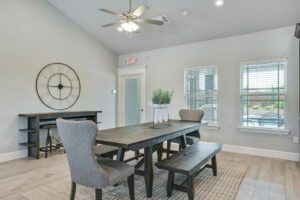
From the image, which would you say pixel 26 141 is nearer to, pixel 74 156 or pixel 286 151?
pixel 74 156

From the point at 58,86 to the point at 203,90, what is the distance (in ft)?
11.3

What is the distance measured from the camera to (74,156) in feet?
6.95

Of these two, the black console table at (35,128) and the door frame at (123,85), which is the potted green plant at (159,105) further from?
the door frame at (123,85)

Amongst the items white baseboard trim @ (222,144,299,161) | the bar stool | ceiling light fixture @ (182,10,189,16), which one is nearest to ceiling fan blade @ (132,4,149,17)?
ceiling light fixture @ (182,10,189,16)

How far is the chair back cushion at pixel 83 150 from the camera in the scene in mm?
1943

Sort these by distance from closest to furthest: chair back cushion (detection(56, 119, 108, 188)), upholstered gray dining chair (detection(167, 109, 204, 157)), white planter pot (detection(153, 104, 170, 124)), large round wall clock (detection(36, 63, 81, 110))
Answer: chair back cushion (detection(56, 119, 108, 188)), white planter pot (detection(153, 104, 170, 124)), upholstered gray dining chair (detection(167, 109, 204, 157)), large round wall clock (detection(36, 63, 81, 110))

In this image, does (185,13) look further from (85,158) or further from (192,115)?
(85,158)

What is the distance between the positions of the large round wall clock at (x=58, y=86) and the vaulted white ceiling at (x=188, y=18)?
4.28ft

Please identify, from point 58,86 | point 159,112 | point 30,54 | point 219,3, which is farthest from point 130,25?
point 58,86

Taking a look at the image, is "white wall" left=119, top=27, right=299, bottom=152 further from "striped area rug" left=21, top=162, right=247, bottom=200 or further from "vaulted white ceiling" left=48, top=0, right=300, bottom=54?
"striped area rug" left=21, top=162, right=247, bottom=200

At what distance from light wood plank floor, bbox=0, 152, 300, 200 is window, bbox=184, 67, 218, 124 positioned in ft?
3.56

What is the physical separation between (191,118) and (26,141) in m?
3.51

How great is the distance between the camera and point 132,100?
21.2 feet

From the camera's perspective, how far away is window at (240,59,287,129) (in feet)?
13.9
